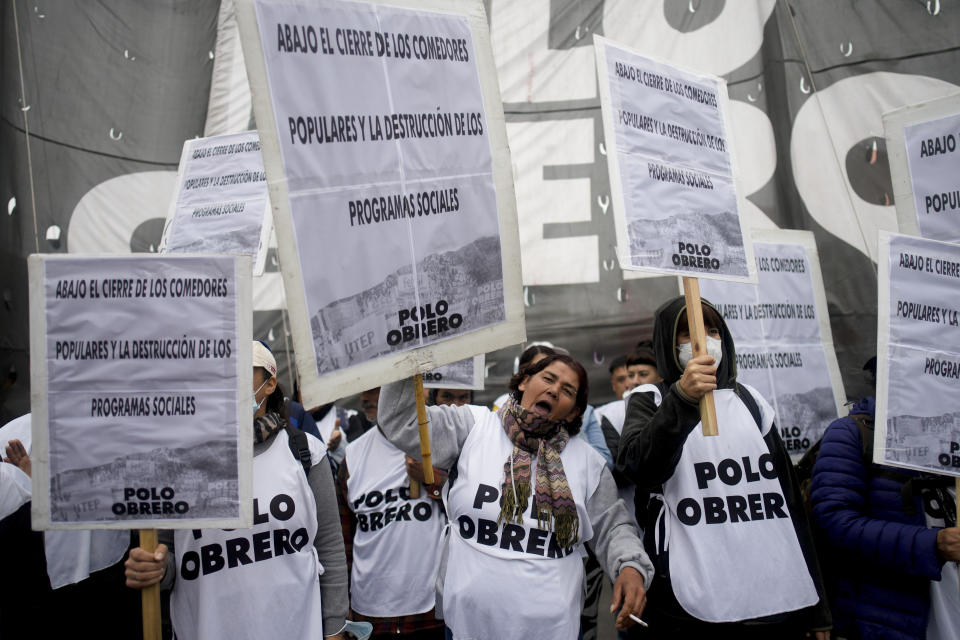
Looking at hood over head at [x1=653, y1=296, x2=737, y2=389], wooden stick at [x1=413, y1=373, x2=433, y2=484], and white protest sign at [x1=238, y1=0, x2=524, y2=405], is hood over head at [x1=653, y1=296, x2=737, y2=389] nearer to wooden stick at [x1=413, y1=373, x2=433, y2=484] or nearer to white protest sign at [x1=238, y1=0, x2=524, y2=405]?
white protest sign at [x1=238, y1=0, x2=524, y2=405]

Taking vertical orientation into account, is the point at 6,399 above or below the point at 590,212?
below

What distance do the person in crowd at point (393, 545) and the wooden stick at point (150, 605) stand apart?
132 centimetres

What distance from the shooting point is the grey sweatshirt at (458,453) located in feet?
8.41

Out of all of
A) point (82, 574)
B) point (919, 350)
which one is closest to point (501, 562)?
point (82, 574)

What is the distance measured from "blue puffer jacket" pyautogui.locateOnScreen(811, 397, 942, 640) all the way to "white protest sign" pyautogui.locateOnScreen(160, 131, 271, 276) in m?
2.68

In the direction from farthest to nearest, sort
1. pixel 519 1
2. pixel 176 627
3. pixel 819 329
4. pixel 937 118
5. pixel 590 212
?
pixel 519 1 < pixel 590 212 < pixel 819 329 < pixel 937 118 < pixel 176 627

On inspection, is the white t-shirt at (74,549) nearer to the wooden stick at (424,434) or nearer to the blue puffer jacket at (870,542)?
the wooden stick at (424,434)

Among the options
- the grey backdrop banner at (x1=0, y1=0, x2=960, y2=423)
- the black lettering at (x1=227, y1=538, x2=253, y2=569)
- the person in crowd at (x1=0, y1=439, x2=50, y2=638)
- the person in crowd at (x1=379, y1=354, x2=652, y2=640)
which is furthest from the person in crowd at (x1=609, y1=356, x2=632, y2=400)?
the person in crowd at (x1=0, y1=439, x2=50, y2=638)

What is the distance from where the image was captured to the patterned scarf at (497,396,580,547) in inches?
102

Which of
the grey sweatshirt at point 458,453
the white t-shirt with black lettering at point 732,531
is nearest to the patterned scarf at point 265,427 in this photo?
the grey sweatshirt at point 458,453

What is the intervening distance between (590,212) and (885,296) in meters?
3.53

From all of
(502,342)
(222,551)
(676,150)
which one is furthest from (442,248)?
(222,551)

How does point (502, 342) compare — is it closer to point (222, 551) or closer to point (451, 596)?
point (451, 596)

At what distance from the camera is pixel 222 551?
2578mm
